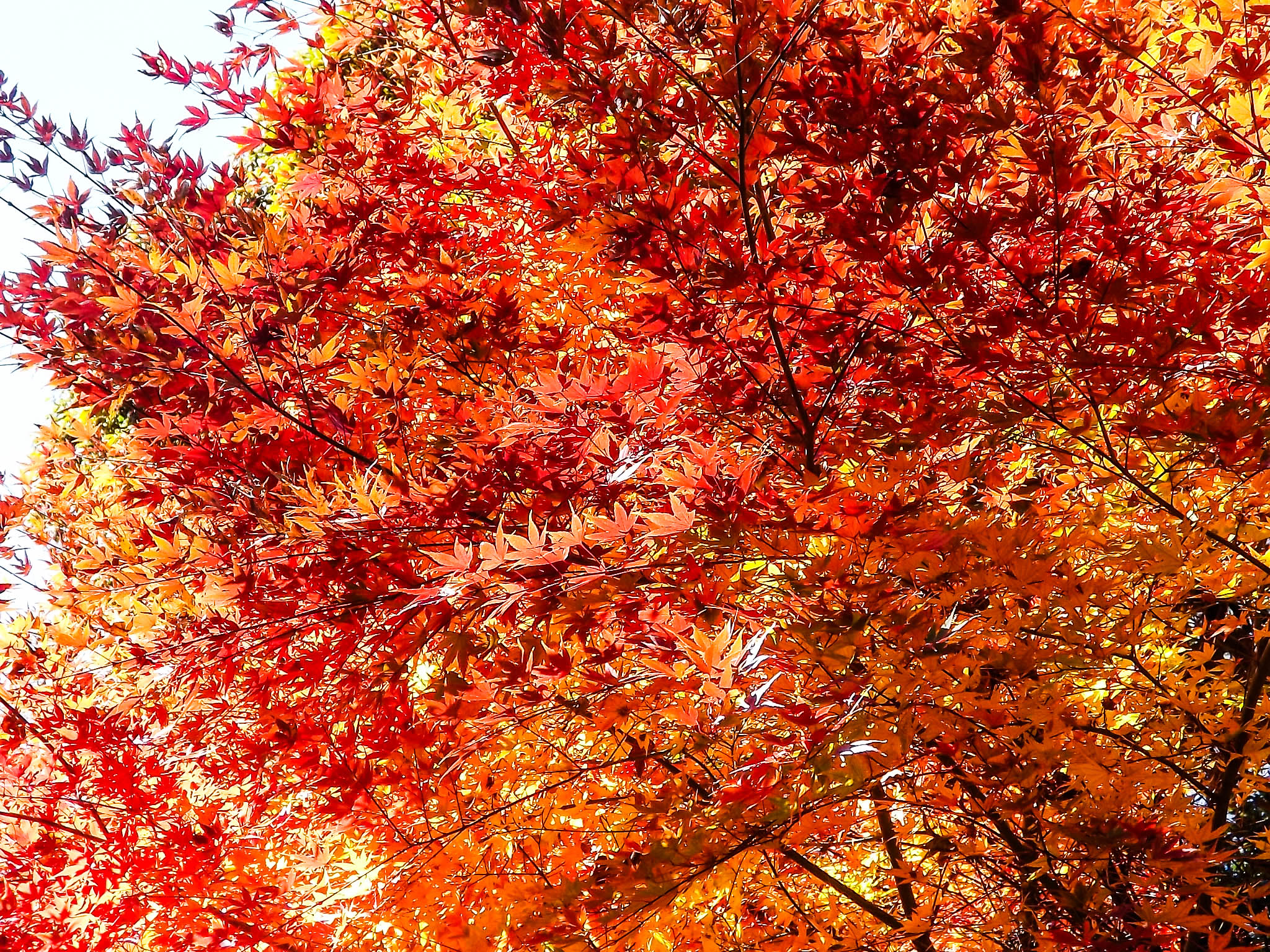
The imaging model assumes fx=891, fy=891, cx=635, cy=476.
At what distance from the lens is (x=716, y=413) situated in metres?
1.84

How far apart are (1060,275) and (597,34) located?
41.2 inches

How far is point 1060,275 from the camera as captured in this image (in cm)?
184

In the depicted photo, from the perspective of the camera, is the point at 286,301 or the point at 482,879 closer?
the point at 286,301

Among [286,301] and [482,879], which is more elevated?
[286,301]

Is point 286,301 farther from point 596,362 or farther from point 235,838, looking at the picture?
point 235,838

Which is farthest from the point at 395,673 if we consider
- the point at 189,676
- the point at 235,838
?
the point at 235,838

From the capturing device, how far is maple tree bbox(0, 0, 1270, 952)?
5.21ft

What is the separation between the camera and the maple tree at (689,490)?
62.6 inches

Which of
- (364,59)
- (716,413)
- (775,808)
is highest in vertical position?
(364,59)

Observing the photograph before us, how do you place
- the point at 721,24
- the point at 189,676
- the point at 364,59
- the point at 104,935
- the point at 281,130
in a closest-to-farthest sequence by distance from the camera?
1. the point at 721,24
2. the point at 189,676
3. the point at 281,130
4. the point at 104,935
5. the point at 364,59

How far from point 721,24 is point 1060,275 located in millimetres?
858

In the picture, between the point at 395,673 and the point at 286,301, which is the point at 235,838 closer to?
the point at 395,673

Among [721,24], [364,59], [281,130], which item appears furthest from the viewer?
[364,59]

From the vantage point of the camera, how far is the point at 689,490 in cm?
161
